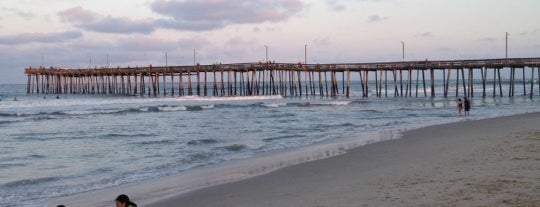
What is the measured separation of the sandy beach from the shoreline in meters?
0.02

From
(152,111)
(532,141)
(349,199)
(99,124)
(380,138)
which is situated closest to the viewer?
(349,199)

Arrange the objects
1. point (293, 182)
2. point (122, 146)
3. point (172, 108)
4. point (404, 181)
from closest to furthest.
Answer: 1. point (404, 181)
2. point (293, 182)
3. point (122, 146)
4. point (172, 108)

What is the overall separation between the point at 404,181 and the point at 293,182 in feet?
6.67

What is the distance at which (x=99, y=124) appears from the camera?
88.2 feet

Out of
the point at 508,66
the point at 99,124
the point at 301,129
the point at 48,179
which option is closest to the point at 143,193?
the point at 48,179

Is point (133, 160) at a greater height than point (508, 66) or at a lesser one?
lesser

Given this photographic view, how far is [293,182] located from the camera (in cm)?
970

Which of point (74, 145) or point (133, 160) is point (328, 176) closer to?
point (133, 160)

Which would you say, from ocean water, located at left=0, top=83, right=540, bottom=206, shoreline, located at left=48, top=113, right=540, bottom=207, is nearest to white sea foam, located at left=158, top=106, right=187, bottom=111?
ocean water, located at left=0, top=83, right=540, bottom=206

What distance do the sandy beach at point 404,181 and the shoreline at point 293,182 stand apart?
0.02 metres

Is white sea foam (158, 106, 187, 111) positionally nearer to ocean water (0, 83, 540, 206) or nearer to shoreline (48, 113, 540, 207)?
ocean water (0, 83, 540, 206)

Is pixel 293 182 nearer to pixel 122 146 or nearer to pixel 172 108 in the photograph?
pixel 122 146

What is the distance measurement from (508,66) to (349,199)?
36.6m

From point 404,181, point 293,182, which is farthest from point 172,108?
point 404,181
